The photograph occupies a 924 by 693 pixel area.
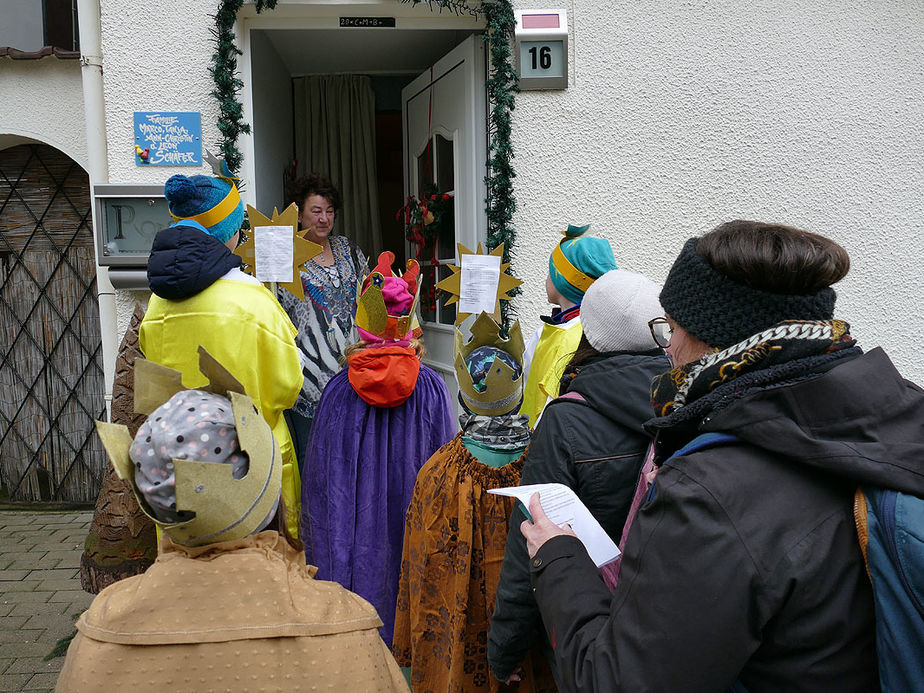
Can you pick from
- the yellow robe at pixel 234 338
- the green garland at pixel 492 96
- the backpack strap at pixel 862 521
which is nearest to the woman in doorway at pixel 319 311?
the green garland at pixel 492 96

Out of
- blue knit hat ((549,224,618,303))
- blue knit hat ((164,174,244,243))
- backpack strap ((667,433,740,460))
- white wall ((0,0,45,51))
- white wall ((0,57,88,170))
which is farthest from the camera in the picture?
white wall ((0,0,45,51))

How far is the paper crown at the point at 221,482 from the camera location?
1.14 metres

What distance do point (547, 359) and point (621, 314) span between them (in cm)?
111

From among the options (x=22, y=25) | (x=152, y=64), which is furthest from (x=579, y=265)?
(x=22, y=25)

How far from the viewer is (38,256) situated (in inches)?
213

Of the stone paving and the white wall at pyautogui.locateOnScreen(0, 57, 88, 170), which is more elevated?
the white wall at pyautogui.locateOnScreen(0, 57, 88, 170)

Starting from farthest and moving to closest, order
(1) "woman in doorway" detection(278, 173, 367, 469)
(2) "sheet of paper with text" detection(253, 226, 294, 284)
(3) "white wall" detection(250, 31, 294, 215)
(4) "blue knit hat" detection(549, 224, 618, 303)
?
1. (3) "white wall" detection(250, 31, 294, 215)
2. (1) "woman in doorway" detection(278, 173, 367, 469)
3. (2) "sheet of paper with text" detection(253, 226, 294, 284)
4. (4) "blue knit hat" detection(549, 224, 618, 303)

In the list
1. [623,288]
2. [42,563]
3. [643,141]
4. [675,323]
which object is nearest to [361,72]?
[643,141]

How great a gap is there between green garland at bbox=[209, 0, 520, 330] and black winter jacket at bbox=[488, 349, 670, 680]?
233cm

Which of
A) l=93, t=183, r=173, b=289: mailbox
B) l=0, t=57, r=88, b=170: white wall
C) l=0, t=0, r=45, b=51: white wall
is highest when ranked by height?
l=0, t=0, r=45, b=51: white wall

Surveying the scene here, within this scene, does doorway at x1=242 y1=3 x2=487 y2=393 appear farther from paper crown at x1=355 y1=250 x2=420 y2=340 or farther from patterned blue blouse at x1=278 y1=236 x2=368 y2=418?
paper crown at x1=355 y1=250 x2=420 y2=340

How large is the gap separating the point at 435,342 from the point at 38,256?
303 centimetres

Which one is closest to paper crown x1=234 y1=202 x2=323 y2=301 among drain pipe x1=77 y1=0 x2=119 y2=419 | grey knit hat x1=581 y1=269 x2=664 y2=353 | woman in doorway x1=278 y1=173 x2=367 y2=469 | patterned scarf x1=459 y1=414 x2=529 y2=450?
woman in doorway x1=278 y1=173 x2=367 y2=469

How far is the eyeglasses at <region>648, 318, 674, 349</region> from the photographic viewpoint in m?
1.63
